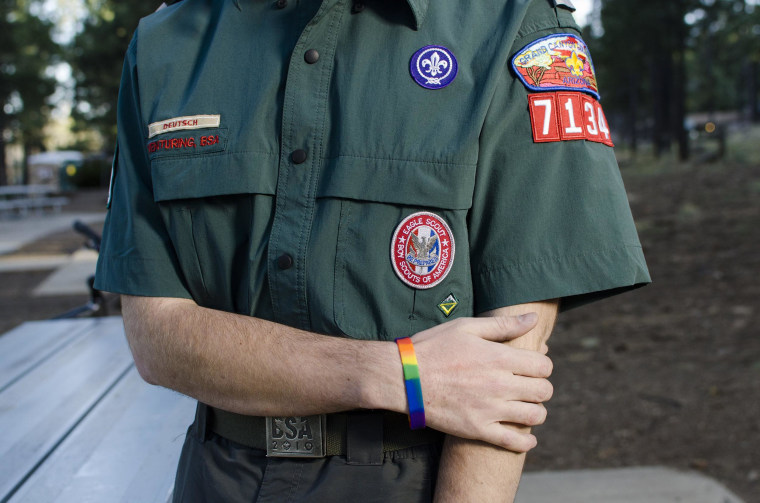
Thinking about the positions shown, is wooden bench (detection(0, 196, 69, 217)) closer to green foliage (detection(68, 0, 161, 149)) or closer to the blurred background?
the blurred background

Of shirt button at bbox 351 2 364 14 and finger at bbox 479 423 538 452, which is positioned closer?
finger at bbox 479 423 538 452

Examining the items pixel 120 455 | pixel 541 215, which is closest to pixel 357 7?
pixel 541 215

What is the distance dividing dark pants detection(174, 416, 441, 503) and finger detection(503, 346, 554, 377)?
22cm

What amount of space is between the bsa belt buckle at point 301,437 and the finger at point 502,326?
0.31 metres

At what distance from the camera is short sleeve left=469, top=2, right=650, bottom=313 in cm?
122

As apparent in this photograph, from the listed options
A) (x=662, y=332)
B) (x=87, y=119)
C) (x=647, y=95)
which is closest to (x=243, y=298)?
(x=662, y=332)

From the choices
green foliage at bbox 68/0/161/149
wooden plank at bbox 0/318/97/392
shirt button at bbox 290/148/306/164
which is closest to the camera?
shirt button at bbox 290/148/306/164

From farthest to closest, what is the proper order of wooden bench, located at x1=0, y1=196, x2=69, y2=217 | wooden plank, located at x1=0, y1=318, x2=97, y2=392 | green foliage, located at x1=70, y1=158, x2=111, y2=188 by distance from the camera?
green foliage, located at x1=70, y1=158, x2=111, y2=188, wooden bench, located at x1=0, y1=196, x2=69, y2=217, wooden plank, located at x1=0, y1=318, x2=97, y2=392

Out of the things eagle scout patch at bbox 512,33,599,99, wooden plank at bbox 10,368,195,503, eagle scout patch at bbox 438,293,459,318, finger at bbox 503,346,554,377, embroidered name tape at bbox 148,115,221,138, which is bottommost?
wooden plank at bbox 10,368,195,503

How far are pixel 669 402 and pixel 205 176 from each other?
3.70 m

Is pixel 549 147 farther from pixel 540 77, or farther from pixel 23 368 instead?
pixel 23 368

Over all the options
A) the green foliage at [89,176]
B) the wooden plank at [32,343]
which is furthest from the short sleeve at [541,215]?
the green foliage at [89,176]

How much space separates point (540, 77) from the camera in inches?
49.4

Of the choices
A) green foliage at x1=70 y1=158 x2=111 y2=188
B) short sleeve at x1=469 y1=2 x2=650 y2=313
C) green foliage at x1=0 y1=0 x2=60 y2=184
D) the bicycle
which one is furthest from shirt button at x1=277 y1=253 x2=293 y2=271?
green foliage at x1=70 y1=158 x2=111 y2=188
